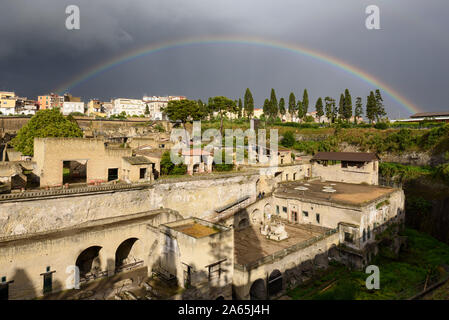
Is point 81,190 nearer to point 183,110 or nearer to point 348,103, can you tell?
point 183,110

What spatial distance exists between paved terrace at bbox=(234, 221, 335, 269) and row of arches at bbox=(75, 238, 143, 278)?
890 centimetres

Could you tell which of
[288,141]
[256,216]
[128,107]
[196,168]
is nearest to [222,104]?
[288,141]

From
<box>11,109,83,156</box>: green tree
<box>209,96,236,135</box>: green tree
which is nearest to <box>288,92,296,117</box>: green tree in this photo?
<box>209,96,236,135</box>: green tree

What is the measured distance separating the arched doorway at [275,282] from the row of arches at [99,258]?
11.1 m

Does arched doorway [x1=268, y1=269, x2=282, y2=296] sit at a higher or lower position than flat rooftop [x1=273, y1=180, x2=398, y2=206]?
lower

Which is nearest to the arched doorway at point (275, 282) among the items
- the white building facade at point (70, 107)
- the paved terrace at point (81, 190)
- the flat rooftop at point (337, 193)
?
the flat rooftop at point (337, 193)

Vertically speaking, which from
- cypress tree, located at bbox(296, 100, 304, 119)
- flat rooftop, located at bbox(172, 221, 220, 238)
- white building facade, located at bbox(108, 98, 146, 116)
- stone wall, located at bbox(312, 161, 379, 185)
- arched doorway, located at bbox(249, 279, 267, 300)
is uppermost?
white building facade, located at bbox(108, 98, 146, 116)

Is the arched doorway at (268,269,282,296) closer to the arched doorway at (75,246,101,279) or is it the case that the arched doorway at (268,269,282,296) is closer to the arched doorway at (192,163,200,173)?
the arched doorway at (75,246,101,279)

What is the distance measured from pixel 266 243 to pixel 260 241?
773 mm

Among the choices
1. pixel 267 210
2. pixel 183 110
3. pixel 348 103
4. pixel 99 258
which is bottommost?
pixel 99 258

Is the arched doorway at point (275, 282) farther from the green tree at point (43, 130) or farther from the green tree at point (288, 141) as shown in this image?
the green tree at point (288, 141)

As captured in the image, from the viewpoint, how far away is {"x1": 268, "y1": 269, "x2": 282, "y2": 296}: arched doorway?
74.0 feet

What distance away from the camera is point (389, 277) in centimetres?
2703
